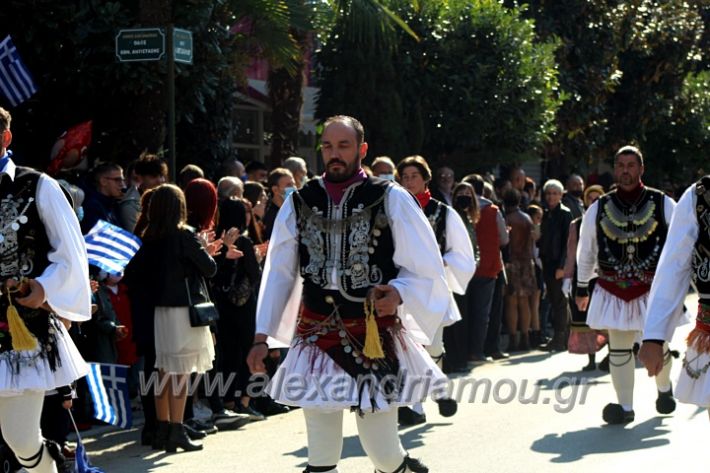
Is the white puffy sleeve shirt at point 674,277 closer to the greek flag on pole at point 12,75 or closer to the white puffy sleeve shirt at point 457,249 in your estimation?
the white puffy sleeve shirt at point 457,249

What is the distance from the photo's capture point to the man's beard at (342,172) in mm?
6320

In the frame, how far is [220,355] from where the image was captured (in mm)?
10594

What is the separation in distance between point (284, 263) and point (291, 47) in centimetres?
813

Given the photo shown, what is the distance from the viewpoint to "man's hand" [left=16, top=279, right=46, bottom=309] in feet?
19.2

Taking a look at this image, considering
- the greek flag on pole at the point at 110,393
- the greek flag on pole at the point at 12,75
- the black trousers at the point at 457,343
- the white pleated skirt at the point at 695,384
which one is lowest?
the black trousers at the point at 457,343

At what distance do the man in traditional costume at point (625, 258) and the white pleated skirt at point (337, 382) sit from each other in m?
3.74

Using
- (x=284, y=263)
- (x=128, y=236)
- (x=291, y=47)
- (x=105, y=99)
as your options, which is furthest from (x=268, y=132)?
(x=284, y=263)

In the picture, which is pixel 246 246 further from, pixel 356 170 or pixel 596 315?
pixel 356 170

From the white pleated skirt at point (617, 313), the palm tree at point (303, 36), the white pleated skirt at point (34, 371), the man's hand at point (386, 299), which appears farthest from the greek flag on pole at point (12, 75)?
the man's hand at point (386, 299)

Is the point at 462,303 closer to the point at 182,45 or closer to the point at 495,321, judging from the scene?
the point at 495,321

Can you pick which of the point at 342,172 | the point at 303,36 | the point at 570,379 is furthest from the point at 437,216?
the point at 303,36

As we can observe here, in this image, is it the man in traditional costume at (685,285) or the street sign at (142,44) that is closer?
the man in traditional costume at (685,285)

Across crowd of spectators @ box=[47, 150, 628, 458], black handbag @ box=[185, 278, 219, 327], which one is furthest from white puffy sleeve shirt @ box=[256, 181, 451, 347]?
black handbag @ box=[185, 278, 219, 327]

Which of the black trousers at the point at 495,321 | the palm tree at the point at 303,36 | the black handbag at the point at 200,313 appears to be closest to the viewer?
the black handbag at the point at 200,313
